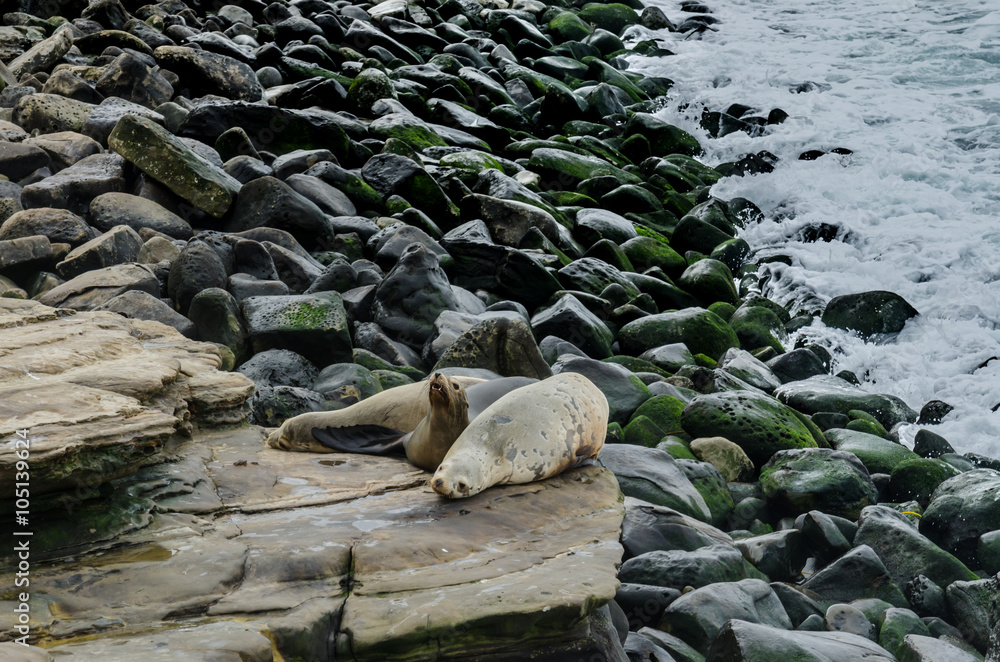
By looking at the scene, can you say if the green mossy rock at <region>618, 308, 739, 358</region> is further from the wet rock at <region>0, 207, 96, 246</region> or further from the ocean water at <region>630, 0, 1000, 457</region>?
the wet rock at <region>0, 207, 96, 246</region>

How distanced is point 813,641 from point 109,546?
2.90m

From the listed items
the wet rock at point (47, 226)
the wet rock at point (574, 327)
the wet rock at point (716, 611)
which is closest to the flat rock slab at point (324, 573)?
the wet rock at point (716, 611)

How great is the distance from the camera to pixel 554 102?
15453mm

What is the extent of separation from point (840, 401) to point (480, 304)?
3517mm

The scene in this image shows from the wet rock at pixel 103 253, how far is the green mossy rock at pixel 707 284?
627cm

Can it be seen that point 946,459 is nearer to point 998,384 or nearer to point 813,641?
point 998,384

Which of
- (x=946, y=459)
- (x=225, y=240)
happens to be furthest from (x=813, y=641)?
(x=225, y=240)

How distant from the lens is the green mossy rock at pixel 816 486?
5.80 m

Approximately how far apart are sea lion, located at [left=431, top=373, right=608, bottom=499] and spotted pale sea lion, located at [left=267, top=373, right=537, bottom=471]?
174 millimetres

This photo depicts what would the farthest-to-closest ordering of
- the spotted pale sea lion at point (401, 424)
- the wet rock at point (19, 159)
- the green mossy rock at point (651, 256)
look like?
the green mossy rock at point (651, 256), the wet rock at point (19, 159), the spotted pale sea lion at point (401, 424)

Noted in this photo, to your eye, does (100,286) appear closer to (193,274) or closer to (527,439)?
(193,274)

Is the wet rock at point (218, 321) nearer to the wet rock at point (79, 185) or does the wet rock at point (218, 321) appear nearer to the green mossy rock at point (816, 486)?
the wet rock at point (79, 185)

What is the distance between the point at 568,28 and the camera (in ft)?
68.8

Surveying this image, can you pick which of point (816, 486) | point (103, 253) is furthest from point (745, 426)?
point (103, 253)
